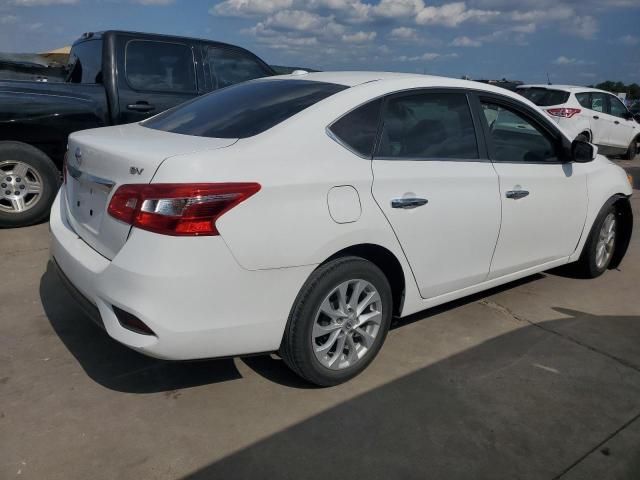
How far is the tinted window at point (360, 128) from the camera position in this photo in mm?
2817

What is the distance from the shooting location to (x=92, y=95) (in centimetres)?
548

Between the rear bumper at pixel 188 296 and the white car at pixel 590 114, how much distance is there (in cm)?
1048

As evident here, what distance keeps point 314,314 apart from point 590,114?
11.4 metres

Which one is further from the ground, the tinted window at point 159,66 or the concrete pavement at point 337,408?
the tinted window at point 159,66

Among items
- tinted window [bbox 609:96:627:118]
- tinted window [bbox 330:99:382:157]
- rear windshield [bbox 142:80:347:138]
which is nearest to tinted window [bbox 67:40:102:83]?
rear windshield [bbox 142:80:347:138]

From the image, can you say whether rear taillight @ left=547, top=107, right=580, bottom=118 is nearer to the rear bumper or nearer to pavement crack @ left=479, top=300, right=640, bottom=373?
pavement crack @ left=479, top=300, right=640, bottom=373

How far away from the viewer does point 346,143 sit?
2.81 meters

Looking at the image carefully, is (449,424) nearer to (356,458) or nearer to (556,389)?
(356,458)

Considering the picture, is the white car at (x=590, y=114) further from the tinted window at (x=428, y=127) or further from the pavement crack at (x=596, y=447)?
the pavement crack at (x=596, y=447)

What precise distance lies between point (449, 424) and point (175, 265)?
1.49 meters

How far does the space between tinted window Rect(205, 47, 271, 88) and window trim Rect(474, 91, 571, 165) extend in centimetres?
337

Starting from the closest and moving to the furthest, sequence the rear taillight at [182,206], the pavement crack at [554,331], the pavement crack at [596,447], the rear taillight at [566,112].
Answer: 1. the rear taillight at [182,206]
2. the pavement crack at [596,447]
3. the pavement crack at [554,331]
4. the rear taillight at [566,112]

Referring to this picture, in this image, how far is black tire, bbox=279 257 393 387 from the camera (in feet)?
8.68

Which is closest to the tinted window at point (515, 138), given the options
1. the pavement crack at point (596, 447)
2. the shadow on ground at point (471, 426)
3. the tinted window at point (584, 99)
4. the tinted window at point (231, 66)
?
the shadow on ground at point (471, 426)
